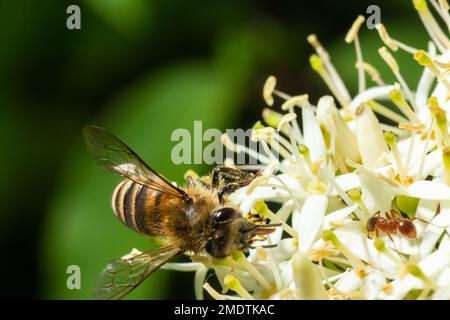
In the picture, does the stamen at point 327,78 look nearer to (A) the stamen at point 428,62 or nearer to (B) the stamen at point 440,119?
(A) the stamen at point 428,62

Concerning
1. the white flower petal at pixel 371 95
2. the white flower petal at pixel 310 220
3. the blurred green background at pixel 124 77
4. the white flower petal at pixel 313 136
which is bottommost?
the white flower petal at pixel 310 220

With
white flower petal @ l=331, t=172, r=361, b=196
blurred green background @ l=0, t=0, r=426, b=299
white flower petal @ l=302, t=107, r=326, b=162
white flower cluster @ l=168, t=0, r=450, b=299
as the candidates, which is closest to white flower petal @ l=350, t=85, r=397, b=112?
white flower cluster @ l=168, t=0, r=450, b=299

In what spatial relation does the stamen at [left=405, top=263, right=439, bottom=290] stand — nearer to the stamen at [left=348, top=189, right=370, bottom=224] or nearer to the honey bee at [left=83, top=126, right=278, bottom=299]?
the stamen at [left=348, top=189, right=370, bottom=224]

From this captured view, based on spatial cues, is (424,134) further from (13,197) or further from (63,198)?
(13,197)

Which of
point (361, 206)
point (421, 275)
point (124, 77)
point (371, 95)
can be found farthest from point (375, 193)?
point (124, 77)

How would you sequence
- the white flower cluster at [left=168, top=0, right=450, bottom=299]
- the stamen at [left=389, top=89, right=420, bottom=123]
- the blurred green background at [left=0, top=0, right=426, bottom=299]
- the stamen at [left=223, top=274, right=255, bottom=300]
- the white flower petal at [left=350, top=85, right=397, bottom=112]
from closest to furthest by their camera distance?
the white flower cluster at [left=168, top=0, right=450, bottom=299]
the stamen at [left=223, top=274, right=255, bottom=300]
the stamen at [left=389, top=89, right=420, bottom=123]
the white flower petal at [left=350, top=85, right=397, bottom=112]
the blurred green background at [left=0, top=0, right=426, bottom=299]

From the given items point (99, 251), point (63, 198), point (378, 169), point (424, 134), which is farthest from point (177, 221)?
point (63, 198)

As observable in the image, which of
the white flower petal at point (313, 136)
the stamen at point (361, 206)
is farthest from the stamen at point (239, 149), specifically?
the stamen at point (361, 206)

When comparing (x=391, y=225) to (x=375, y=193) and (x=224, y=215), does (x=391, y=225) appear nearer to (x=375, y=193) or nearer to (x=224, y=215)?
(x=375, y=193)
